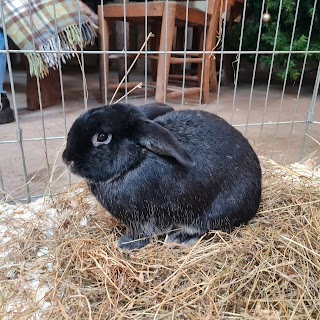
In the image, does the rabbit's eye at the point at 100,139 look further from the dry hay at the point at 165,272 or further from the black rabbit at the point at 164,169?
the dry hay at the point at 165,272

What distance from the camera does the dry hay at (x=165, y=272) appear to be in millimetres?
750

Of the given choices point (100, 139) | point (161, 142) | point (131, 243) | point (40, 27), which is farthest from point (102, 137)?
point (40, 27)

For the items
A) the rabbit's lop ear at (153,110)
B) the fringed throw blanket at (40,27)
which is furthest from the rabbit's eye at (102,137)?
the fringed throw blanket at (40,27)

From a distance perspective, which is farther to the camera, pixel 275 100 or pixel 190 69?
pixel 190 69

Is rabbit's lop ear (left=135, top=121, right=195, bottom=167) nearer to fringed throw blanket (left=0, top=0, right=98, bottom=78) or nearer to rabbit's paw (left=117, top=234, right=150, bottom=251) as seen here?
rabbit's paw (left=117, top=234, right=150, bottom=251)

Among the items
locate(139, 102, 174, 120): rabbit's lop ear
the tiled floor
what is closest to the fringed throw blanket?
Result: the tiled floor

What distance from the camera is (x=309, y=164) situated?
4.99 ft

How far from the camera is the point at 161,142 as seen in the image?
29.5 inches

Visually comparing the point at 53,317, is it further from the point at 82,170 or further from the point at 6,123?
the point at 6,123

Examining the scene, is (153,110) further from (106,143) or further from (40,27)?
(40,27)

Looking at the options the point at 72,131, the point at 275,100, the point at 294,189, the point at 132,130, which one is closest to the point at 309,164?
the point at 294,189

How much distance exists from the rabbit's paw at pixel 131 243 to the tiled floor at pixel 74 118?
15.1 inches

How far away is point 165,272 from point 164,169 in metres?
0.26

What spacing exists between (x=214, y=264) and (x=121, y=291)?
241mm
